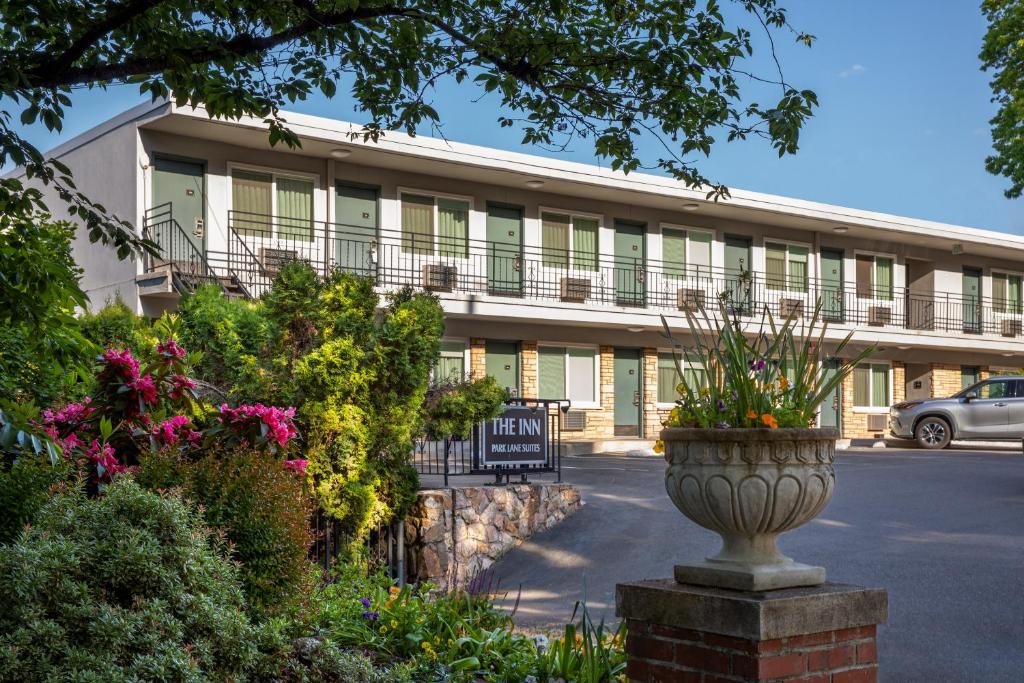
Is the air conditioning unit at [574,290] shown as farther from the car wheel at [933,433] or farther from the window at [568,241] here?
the car wheel at [933,433]

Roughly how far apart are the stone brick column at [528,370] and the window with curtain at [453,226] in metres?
2.86

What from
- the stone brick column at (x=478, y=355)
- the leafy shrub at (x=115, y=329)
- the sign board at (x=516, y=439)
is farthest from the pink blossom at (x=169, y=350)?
the stone brick column at (x=478, y=355)

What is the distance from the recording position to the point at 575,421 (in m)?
28.2

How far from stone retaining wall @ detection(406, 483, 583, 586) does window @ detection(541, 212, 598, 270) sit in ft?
44.9

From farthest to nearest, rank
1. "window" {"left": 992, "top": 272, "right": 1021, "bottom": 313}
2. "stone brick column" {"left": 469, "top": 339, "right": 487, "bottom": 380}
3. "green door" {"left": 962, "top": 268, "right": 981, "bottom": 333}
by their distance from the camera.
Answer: "window" {"left": 992, "top": 272, "right": 1021, "bottom": 313}
"green door" {"left": 962, "top": 268, "right": 981, "bottom": 333}
"stone brick column" {"left": 469, "top": 339, "right": 487, "bottom": 380}

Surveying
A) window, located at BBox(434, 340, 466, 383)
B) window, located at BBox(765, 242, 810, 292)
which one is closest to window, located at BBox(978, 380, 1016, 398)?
window, located at BBox(765, 242, 810, 292)

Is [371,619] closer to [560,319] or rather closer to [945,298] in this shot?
[560,319]

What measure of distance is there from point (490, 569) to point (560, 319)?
1342 centimetres

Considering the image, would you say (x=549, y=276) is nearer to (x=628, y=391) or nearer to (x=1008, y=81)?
(x=628, y=391)

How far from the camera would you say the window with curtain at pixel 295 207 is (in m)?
23.7

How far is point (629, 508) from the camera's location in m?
15.2

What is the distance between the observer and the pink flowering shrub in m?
8.38

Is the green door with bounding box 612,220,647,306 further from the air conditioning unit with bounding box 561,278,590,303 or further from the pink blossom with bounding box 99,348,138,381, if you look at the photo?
the pink blossom with bounding box 99,348,138,381

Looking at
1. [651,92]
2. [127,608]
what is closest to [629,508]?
[651,92]
